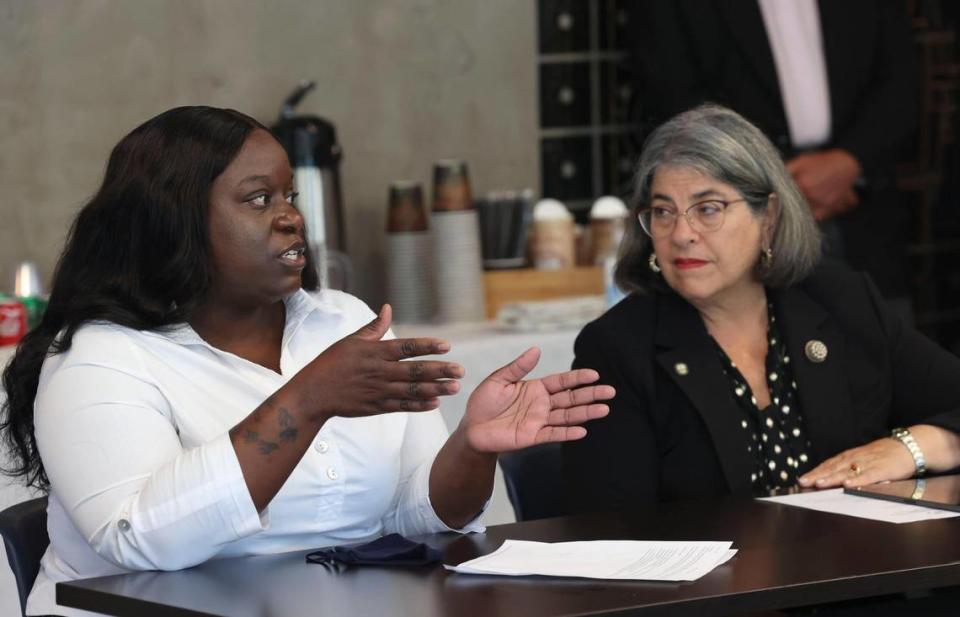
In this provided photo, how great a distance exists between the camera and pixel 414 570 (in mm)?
1919

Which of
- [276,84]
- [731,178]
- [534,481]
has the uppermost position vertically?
[276,84]

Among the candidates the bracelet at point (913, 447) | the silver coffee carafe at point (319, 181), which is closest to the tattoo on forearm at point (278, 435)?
the bracelet at point (913, 447)

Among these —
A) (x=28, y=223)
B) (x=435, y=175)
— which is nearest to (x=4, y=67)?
(x=28, y=223)

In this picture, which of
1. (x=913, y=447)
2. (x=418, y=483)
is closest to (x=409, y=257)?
(x=913, y=447)

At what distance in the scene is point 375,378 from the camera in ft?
6.05

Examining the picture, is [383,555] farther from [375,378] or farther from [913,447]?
[913,447]

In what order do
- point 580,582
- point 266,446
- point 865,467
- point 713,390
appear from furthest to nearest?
point 713,390
point 865,467
point 266,446
point 580,582

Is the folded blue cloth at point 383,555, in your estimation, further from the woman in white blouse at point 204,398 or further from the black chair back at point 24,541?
the black chair back at point 24,541

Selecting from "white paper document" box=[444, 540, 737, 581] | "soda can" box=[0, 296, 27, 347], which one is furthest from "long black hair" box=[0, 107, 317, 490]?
"soda can" box=[0, 296, 27, 347]

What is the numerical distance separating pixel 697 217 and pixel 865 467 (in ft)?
1.80

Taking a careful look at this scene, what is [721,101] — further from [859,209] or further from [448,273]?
[448,273]

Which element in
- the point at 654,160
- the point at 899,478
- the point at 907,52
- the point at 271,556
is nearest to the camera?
the point at 271,556

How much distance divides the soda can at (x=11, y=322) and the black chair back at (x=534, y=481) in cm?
157

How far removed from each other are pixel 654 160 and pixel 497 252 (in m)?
1.69
